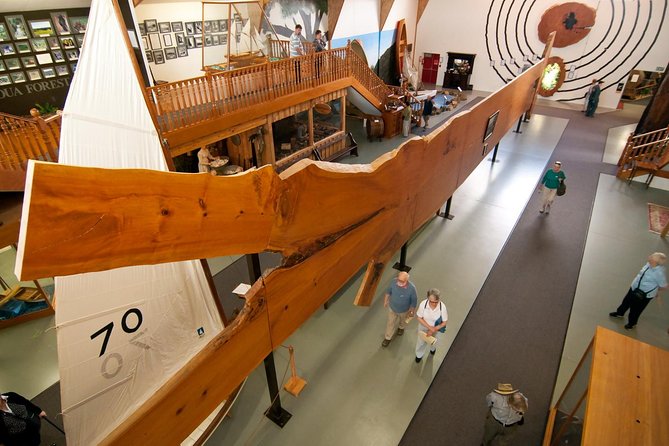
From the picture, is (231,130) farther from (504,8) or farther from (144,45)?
(504,8)

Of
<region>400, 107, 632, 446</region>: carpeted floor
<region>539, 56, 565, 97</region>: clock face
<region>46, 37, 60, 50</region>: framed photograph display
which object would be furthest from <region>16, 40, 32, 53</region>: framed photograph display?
<region>539, 56, 565, 97</region>: clock face

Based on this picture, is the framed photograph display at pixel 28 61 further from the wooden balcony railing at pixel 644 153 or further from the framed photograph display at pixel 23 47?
the wooden balcony railing at pixel 644 153

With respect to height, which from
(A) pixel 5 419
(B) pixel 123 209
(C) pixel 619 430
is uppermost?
(B) pixel 123 209

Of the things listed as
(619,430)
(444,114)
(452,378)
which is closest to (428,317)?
(452,378)

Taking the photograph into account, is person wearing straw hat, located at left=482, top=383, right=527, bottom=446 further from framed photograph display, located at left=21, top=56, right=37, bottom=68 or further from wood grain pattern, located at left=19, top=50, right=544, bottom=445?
framed photograph display, located at left=21, top=56, right=37, bottom=68

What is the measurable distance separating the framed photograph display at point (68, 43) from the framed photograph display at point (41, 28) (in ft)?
0.61

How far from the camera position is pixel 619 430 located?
277cm

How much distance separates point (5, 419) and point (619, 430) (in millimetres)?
5670

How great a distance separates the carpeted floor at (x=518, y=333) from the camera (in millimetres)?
4410

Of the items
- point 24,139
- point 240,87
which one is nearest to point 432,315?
point 24,139

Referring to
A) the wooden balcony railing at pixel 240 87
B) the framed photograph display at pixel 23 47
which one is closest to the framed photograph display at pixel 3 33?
the framed photograph display at pixel 23 47

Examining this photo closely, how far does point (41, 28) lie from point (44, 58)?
54 centimetres

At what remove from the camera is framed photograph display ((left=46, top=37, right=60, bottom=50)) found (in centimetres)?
704

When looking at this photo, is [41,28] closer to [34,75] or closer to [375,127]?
[34,75]
